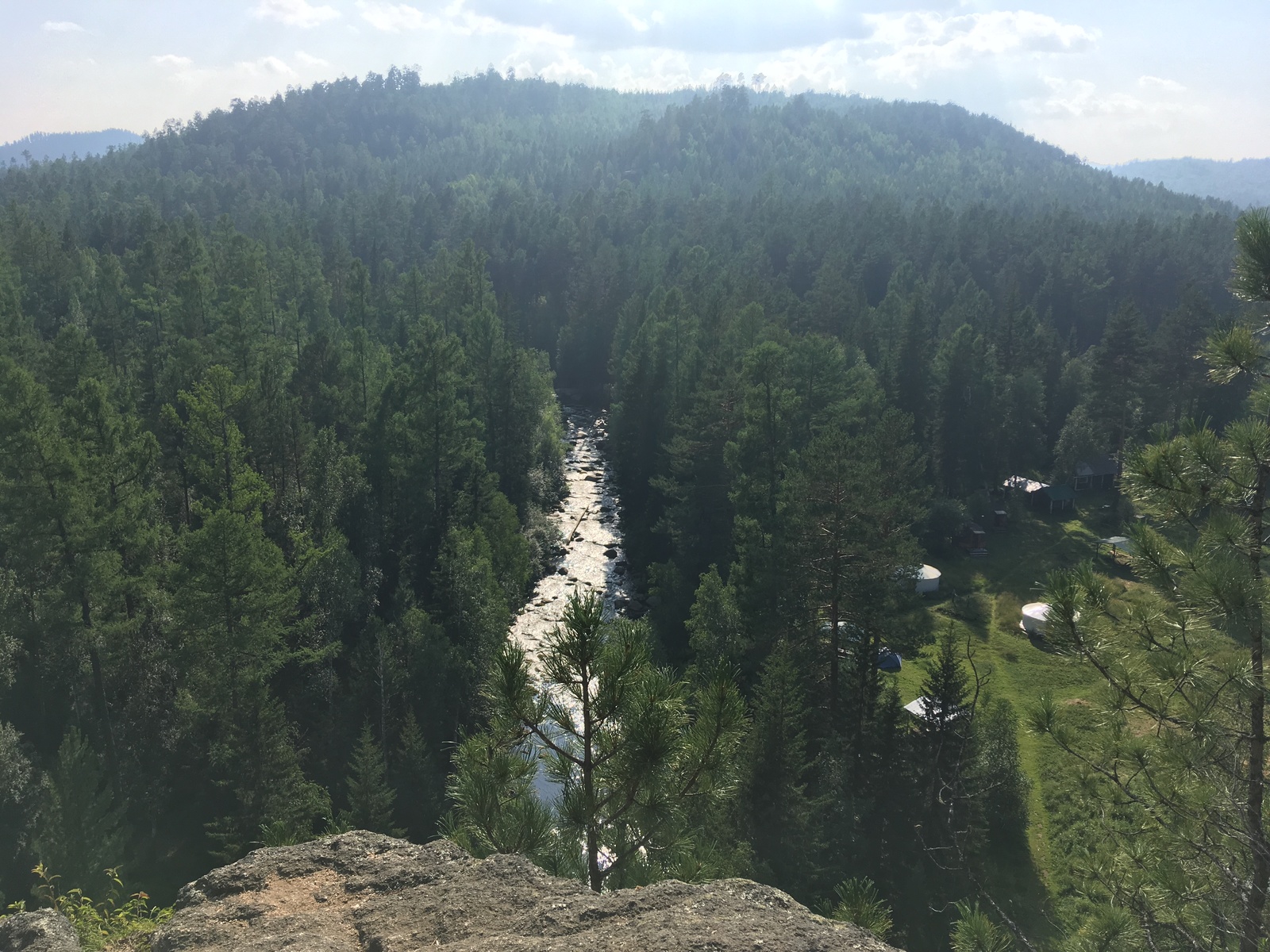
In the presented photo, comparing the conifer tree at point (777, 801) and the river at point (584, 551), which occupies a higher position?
the conifer tree at point (777, 801)

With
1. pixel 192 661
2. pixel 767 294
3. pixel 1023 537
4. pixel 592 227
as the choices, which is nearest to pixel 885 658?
pixel 1023 537

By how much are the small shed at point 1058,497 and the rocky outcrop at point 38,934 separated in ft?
211

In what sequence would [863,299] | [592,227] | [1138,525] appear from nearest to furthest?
[1138,525], [863,299], [592,227]

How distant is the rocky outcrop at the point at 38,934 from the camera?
7.44 m

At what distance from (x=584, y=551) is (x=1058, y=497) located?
3643cm

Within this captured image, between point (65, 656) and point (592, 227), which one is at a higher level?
point (592, 227)

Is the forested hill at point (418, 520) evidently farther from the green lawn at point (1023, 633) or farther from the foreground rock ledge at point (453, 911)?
the foreground rock ledge at point (453, 911)

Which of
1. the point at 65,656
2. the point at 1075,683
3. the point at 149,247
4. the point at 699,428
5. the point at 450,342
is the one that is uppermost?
the point at 149,247

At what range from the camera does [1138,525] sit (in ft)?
28.9

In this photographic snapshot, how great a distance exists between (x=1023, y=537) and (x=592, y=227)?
76.0m

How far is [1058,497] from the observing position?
6100cm

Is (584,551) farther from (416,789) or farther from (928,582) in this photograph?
(416,789)

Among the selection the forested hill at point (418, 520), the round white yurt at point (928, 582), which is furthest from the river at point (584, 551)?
the round white yurt at point (928, 582)

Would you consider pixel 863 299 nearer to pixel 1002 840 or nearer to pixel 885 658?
pixel 885 658
